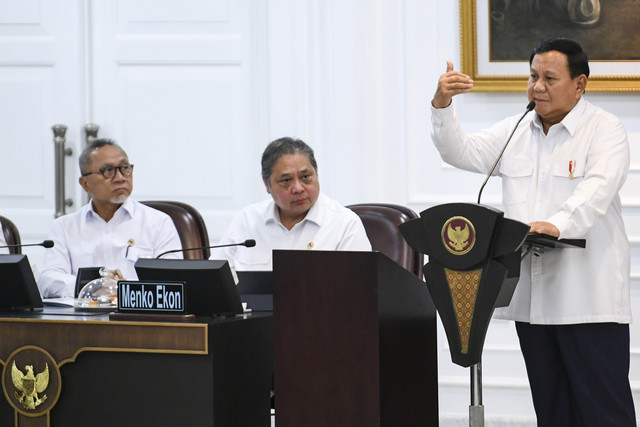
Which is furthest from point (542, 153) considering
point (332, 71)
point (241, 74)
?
point (241, 74)

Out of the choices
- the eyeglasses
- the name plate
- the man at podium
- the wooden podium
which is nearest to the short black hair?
the man at podium

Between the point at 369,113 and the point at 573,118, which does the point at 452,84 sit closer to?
the point at 573,118

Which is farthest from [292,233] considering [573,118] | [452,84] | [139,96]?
[139,96]

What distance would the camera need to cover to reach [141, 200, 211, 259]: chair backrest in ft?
11.3

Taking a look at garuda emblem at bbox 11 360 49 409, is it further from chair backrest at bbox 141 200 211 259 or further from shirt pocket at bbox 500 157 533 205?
shirt pocket at bbox 500 157 533 205

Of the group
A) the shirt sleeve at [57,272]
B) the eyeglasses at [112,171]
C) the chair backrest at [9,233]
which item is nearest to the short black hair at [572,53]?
the eyeglasses at [112,171]

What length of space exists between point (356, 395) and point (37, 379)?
2.60ft

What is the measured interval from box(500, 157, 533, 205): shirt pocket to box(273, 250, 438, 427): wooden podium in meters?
0.62

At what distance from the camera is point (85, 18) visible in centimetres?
432

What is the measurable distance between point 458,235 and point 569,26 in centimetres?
207

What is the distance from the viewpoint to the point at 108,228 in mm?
3439

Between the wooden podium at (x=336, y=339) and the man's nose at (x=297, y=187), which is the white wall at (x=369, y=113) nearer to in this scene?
the man's nose at (x=297, y=187)

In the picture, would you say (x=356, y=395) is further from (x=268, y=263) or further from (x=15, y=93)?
(x=15, y=93)

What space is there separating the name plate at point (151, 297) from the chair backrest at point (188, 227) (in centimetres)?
116
